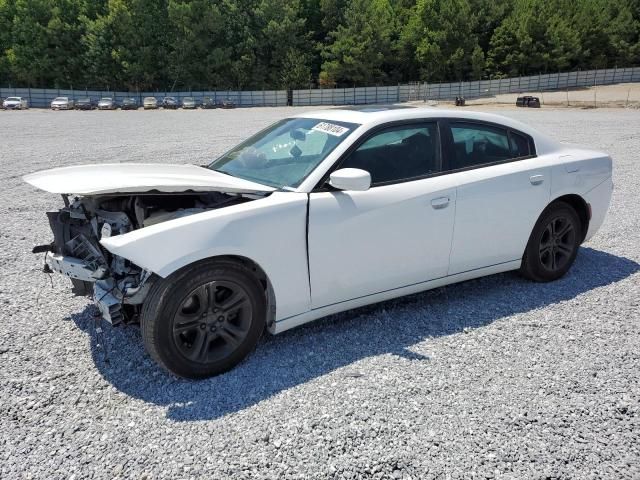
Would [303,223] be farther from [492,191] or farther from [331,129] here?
[492,191]

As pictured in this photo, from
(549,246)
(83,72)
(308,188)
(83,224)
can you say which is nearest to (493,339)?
(549,246)

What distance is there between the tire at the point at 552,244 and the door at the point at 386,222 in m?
1.06

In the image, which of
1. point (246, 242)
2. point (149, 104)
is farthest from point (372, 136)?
point (149, 104)

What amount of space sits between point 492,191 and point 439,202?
1.87 ft

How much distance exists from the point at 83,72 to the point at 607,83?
249ft

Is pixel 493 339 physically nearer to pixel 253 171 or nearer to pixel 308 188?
pixel 308 188

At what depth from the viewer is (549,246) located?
4.55 metres

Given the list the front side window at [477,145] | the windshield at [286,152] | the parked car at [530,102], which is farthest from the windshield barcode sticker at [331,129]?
the parked car at [530,102]

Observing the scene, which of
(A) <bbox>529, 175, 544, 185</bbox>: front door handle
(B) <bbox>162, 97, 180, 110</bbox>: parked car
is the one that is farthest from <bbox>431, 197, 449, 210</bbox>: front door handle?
(B) <bbox>162, 97, 180, 110</bbox>: parked car

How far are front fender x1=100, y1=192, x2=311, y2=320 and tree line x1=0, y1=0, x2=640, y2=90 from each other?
69.7 m

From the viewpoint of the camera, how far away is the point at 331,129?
12.5 ft

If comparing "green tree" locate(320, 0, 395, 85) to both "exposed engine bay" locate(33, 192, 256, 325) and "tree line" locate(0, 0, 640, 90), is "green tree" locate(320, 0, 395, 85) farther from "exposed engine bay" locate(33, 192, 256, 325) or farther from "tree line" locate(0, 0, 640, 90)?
"exposed engine bay" locate(33, 192, 256, 325)

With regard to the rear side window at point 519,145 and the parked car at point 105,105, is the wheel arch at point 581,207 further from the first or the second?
the parked car at point 105,105

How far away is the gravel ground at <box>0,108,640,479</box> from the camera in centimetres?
245
